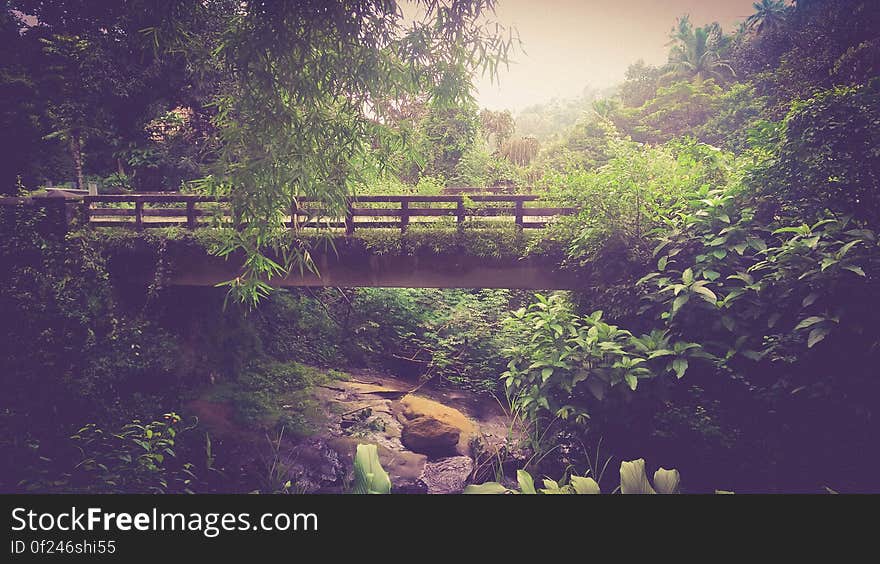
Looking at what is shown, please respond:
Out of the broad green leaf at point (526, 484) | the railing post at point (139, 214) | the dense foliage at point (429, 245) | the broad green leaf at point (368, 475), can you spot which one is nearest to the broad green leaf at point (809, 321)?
the dense foliage at point (429, 245)

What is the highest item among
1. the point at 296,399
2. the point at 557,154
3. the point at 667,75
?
the point at 667,75

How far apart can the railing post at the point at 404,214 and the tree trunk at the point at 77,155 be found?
2675 mm

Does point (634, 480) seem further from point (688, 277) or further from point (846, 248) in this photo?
point (846, 248)

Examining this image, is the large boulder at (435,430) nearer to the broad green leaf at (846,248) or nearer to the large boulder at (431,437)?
the large boulder at (431,437)

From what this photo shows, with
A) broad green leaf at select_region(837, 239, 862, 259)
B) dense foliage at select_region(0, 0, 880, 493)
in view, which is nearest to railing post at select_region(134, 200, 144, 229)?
dense foliage at select_region(0, 0, 880, 493)

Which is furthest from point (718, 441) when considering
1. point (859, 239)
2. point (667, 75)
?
point (667, 75)

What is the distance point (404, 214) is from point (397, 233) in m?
0.20

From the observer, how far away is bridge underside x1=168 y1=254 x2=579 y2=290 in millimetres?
4586

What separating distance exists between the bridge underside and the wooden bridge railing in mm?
347

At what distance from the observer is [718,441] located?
3213mm

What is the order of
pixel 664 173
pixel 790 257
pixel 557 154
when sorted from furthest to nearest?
pixel 557 154 < pixel 664 173 < pixel 790 257

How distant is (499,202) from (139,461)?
370 centimetres

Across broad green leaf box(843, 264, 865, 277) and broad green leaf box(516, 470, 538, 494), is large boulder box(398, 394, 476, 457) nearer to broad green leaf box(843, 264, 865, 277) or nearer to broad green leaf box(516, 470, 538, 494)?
broad green leaf box(516, 470, 538, 494)

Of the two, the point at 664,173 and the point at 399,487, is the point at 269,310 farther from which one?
the point at 664,173
